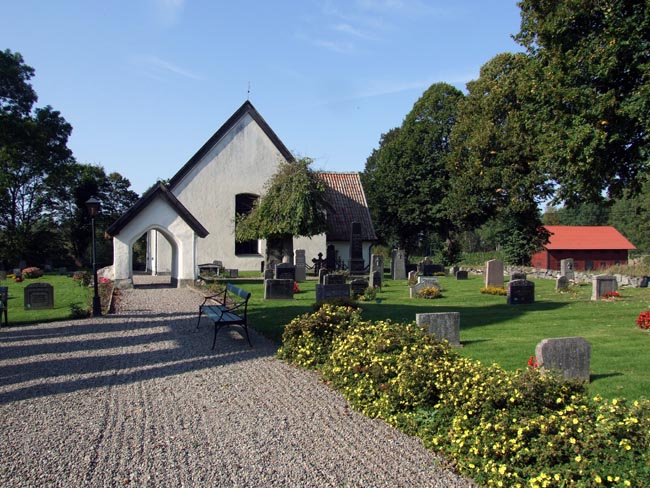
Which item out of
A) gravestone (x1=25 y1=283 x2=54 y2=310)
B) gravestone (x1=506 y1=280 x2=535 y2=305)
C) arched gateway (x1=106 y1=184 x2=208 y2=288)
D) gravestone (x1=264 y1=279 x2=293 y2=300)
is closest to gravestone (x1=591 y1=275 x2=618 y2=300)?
gravestone (x1=506 y1=280 x2=535 y2=305)

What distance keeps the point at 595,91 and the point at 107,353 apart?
47.4ft

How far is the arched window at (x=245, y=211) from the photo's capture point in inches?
1421

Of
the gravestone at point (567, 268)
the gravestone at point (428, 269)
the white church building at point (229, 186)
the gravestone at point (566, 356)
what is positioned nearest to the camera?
the gravestone at point (566, 356)

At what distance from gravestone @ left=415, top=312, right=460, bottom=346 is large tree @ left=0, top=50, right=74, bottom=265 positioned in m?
27.5

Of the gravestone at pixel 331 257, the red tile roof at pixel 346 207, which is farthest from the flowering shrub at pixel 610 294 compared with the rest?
the red tile roof at pixel 346 207

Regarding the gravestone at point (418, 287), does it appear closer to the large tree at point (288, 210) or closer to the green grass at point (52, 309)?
the large tree at point (288, 210)

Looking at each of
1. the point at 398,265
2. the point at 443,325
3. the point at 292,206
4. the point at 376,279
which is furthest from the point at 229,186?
the point at 443,325

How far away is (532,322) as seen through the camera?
14.6 meters

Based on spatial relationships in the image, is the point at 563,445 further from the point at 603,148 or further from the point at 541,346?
the point at 603,148

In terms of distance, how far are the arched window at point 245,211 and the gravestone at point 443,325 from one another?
26.1m

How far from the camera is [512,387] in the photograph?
18.8ft

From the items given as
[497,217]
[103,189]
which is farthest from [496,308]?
[103,189]

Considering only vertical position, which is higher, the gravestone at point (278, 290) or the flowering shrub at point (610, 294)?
the gravestone at point (278, 290)

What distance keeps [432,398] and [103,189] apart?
56.9 m
